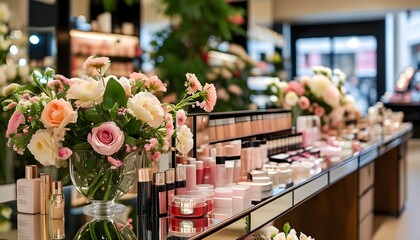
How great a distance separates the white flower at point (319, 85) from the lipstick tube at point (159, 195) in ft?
10.5

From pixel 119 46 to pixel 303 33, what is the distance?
1003cm

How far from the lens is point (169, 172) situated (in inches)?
82.5

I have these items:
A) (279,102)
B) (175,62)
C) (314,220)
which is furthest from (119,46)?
(314,220)

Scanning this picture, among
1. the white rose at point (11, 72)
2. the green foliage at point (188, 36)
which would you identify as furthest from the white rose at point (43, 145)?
the green foliage at point (188, 36)

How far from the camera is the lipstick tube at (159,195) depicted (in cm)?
202

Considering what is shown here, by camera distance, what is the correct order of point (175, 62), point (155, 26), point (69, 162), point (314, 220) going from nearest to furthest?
point (69, 162)
point (314, 220)
point (175, 62)
point (155, 26)

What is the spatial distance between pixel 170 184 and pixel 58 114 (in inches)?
18.8

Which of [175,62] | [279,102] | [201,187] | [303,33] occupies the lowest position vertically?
[201,187]

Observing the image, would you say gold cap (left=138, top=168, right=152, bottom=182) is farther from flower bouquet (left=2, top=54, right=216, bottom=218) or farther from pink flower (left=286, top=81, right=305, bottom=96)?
pink flower (left=286, top=81, right=305, bottom=96)

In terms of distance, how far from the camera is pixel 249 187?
2.38 meters

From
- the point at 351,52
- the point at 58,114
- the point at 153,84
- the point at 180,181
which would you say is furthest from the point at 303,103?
the point at 351,52

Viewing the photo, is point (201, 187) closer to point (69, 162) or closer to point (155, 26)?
point (69, 162)

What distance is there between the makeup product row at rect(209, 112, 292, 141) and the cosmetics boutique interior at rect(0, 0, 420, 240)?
1cm

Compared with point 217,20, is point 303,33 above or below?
above
